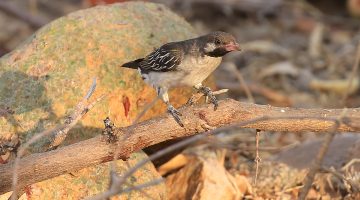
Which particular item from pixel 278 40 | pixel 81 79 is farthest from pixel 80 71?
pixel 278 40

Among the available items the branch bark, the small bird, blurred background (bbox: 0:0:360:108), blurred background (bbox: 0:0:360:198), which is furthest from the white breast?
blurred background (bbox: 0:0:360:108)

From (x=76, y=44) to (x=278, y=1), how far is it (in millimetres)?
5421

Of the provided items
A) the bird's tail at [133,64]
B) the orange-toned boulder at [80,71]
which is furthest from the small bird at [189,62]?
the orange-toned boulder at [80,71]

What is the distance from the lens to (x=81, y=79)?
4688mm

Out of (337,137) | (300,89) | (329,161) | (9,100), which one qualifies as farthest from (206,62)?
(300,89)

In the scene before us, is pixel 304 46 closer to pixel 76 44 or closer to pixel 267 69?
pixel 267 69

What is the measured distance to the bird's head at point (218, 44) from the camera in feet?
13.9

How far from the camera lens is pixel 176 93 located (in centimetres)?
490

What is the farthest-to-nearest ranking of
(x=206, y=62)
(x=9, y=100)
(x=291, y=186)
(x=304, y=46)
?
(x=304, y=46)
(x=291, y=186)
(x=9, y=100)
(x=206, y=62)

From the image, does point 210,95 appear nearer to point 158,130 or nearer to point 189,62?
point 189,62

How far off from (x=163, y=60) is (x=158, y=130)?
22.9 inches

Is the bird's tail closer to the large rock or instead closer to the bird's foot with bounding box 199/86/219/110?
the large rock

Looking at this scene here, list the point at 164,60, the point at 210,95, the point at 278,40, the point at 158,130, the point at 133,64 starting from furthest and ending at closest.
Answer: the point at 278,40 → the point at 133,64 → the point at 164,60 → the point at 210,95 → the point at 158,130

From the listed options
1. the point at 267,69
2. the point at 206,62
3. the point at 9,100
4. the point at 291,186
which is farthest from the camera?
the point at 267,69
